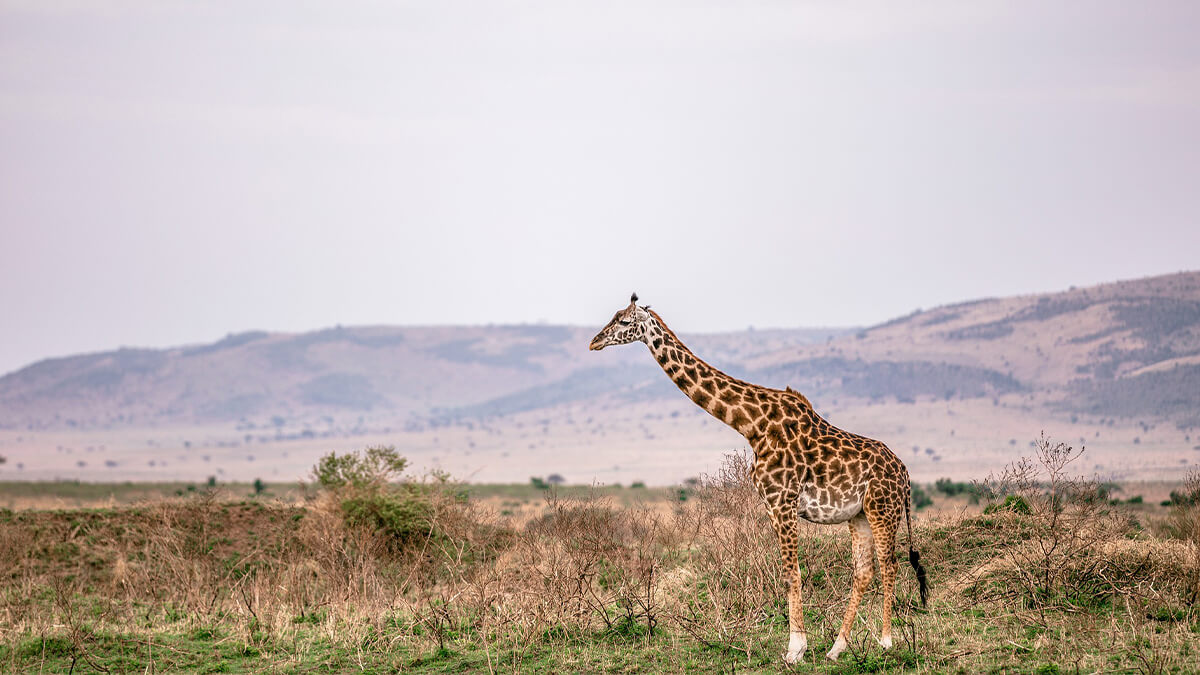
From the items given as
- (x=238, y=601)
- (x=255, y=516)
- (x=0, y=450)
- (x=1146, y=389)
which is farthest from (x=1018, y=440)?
(x=0, y=450)

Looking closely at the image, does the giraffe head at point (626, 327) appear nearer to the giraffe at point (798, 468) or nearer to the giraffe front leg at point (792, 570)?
the giraffe at point (798, 468)

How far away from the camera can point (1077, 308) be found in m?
119

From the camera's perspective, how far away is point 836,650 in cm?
1220

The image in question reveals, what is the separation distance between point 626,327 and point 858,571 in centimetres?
357

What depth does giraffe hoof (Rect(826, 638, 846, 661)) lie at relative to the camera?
1218 cm

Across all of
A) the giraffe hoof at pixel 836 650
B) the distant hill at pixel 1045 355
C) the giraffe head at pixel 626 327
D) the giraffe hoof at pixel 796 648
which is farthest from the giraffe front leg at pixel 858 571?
the distant hill at pixel 1045 355

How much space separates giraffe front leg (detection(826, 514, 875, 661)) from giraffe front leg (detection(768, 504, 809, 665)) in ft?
1.30

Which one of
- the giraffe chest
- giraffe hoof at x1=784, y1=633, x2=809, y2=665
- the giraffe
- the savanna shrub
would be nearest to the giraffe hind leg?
the giraffe

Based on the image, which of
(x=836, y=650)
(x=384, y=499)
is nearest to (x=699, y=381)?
(x=836, y=650)

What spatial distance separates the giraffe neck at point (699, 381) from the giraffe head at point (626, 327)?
107 millimetres

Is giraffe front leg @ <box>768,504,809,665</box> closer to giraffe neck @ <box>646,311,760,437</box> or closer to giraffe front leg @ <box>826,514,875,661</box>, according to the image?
giraffe front leg @ <box>826,514,875,661</box>

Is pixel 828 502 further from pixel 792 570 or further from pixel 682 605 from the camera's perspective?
pixel 682 605

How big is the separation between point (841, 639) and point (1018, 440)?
8463cm

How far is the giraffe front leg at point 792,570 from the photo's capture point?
12031 millimetres
